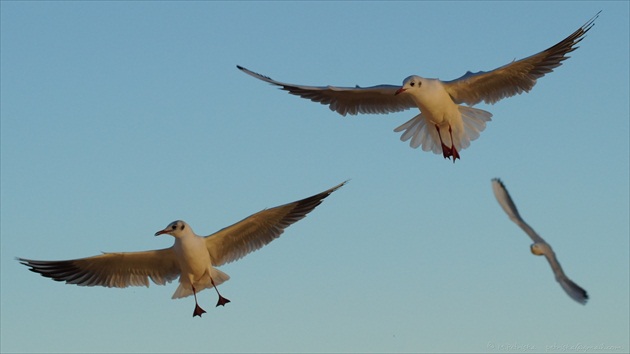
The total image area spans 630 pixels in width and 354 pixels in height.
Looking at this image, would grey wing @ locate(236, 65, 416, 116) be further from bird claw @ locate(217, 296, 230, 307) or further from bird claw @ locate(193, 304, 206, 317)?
bird claw @ locate(193, 304, 206, 317)

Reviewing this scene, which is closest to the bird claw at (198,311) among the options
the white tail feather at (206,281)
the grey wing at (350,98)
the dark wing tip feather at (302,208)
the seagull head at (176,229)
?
the white tail feather at (206,281)

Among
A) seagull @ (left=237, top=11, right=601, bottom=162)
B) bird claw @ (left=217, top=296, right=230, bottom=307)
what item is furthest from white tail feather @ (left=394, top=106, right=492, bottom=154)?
bird claw @ (left=217, top=296, right=230, bottom=307)

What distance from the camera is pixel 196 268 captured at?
32.3 feet

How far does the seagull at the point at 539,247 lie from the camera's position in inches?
246

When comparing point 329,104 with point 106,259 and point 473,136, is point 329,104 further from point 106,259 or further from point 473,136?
point 106,259

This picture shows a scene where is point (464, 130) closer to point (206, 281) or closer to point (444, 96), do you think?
point (444, 96)

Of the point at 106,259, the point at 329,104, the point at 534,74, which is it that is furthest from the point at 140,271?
the point at 534,74

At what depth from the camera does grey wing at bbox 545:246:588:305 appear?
607 centimetres

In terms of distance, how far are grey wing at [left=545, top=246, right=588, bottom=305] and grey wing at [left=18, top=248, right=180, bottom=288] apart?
413 centimetres

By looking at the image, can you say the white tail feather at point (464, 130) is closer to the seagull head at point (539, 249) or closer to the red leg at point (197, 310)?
the red leg at point (197, 310)

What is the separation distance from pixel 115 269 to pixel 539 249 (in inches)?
181

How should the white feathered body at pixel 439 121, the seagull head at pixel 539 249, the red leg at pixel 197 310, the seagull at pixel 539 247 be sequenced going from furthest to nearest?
the white feathered body at pixel 439 121 < the red leg at pixel 197 310 < the seagull head at pixel 539 249 < the seagull at pixel 539 247

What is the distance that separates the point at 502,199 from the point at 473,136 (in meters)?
2.84

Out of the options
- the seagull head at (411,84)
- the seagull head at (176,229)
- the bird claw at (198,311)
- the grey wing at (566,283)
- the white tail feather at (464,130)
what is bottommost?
the grey wing at (566,283)
